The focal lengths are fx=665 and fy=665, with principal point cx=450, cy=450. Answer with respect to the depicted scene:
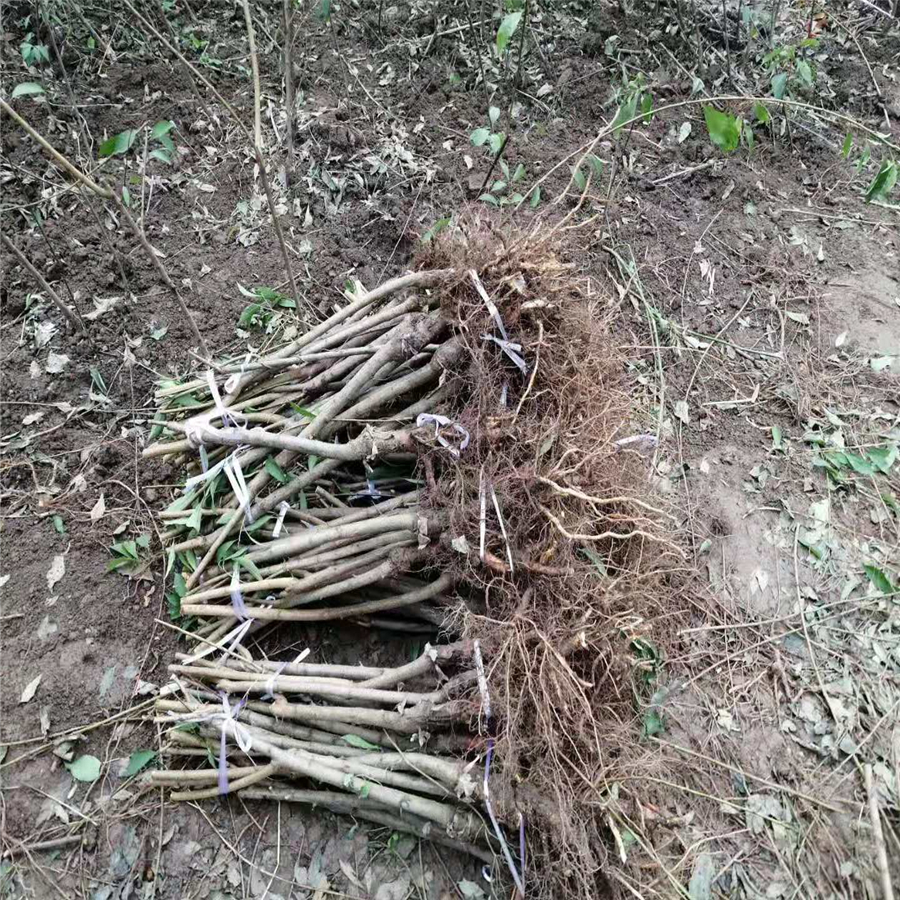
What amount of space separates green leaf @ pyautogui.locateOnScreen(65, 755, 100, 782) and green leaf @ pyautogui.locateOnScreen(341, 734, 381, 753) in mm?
655

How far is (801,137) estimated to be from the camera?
10.1 feet

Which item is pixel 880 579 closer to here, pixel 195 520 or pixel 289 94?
pixel 195 520

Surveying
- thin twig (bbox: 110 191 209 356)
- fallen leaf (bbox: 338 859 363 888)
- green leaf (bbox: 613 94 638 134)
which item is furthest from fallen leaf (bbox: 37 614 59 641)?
green leaf (bbox: 613 94 638 134)

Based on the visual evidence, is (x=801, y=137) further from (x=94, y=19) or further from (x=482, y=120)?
(x=94, y=19)

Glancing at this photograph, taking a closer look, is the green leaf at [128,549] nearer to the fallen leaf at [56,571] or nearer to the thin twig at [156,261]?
the fallen leaf at [56,571]

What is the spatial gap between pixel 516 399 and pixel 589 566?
47cm

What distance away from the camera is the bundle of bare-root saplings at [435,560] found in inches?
58.6

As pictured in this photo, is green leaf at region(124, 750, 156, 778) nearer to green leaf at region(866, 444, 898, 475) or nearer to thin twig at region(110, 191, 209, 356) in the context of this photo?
thin twig at region(110, 191, 209, 356)

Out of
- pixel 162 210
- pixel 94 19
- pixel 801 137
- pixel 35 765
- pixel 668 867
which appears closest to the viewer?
pixel 668 867

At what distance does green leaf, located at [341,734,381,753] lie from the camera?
1.59 meters

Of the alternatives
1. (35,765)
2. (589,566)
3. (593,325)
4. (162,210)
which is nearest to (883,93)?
(593,325)

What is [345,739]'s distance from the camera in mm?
1609

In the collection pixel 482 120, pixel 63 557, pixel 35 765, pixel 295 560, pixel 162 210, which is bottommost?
pixel 35 765

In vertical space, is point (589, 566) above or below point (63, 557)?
above
